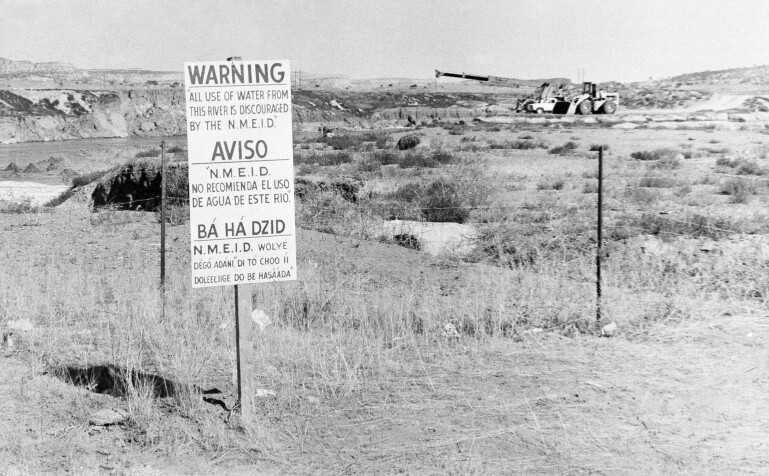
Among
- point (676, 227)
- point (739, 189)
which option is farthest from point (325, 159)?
point (676, 227)

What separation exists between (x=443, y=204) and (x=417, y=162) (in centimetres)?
941

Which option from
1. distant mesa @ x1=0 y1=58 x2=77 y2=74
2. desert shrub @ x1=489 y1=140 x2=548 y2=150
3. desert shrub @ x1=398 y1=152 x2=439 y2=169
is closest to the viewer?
desert shrub @ x1=398 y1=152 x2=439 y2=169

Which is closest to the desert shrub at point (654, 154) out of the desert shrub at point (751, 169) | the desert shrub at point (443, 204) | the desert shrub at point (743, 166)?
the desert shrub at point (743, 166)

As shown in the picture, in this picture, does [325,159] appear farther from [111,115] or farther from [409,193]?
[111,115]

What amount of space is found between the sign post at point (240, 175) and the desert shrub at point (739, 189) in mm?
12966

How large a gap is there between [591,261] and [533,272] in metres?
0.94

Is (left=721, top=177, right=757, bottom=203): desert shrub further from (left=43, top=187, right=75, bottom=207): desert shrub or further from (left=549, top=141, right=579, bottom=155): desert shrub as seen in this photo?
(left=43, top=187, right=75, bottom=207): desert shrub

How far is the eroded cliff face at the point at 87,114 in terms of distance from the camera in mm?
58844

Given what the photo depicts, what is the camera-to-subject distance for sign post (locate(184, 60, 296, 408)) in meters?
5.84

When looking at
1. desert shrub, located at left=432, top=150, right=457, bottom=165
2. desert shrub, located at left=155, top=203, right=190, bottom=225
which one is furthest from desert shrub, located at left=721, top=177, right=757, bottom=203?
desert shrub, located at left=155, top=203, right=190, bottom=225

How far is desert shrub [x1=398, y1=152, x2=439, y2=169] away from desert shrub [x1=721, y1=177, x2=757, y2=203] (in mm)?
8556

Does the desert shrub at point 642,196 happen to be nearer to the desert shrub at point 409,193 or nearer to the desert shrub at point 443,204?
the desert shrub at point 443,204

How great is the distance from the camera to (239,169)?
594cm

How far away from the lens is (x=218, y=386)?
6.70 meters
